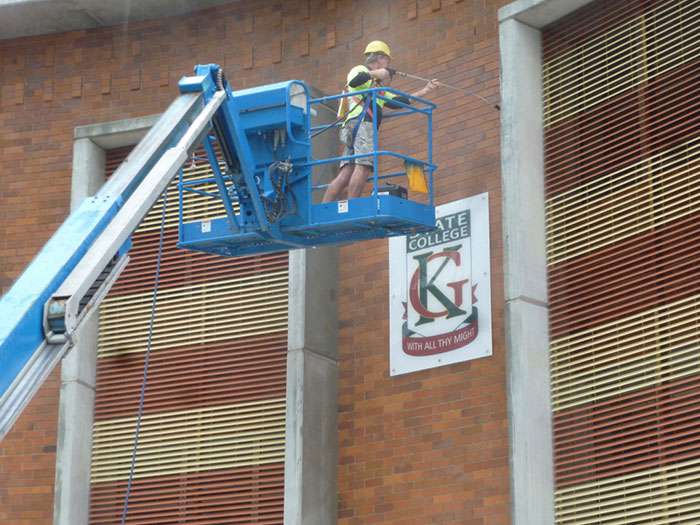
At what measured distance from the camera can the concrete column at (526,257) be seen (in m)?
17.6

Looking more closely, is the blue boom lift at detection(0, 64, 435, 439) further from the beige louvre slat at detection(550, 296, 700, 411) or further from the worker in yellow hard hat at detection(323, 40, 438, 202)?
the beige louvre slat at detection(550, 296, 700, 411)

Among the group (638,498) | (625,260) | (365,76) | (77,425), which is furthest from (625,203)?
(77,425)

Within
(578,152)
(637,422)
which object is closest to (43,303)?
(637,422)

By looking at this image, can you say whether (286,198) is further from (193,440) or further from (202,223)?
(193,440)

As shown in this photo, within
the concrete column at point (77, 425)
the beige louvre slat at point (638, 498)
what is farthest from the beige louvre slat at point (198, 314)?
the beige louvre slat at point (638, 498)

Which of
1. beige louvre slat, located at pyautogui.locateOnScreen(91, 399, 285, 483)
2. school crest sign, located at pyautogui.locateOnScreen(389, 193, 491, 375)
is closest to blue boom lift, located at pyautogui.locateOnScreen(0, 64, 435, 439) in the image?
school crest sign, located at pyautogui.locateOnScreen(389, 193, 491, 375)

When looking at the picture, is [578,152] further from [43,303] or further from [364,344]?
[43,303]

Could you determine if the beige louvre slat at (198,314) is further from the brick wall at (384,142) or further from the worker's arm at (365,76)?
the worker's arm at (365,76)

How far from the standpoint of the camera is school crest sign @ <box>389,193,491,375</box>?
747 inches

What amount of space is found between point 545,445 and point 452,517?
142 centimetres

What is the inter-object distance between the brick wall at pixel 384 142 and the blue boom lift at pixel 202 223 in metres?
0.98

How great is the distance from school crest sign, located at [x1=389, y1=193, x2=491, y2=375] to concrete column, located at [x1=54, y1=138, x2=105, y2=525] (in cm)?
422

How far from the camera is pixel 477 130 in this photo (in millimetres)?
19594

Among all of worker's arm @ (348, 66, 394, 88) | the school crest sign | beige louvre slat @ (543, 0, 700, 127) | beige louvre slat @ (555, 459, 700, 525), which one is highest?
beige louvre slat @ (543, 0, 700, 127)
